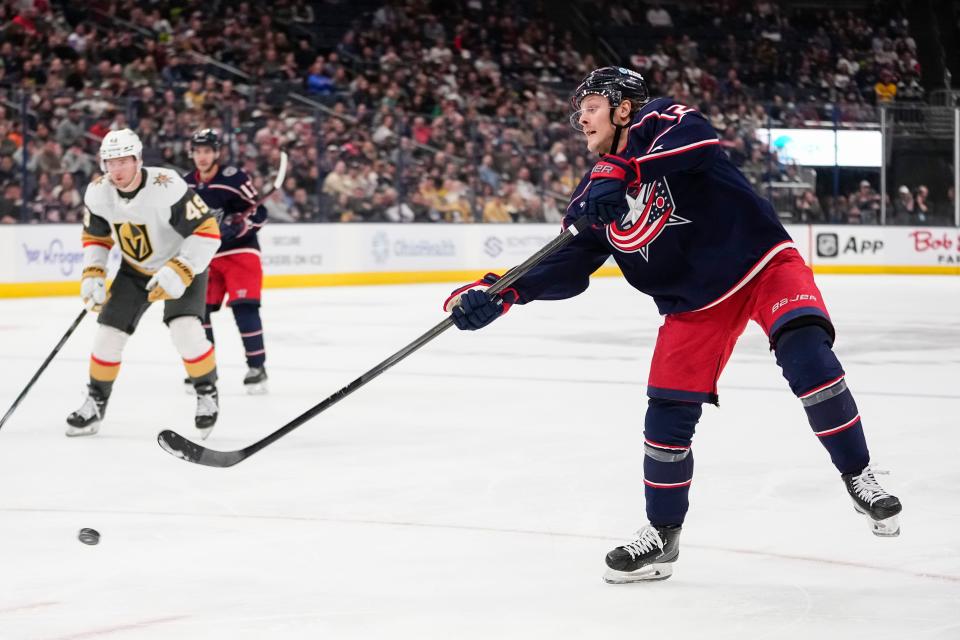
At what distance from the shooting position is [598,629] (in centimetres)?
253

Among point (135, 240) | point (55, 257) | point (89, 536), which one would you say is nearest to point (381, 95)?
point (55, 257)

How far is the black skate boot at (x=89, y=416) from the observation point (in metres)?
5.09

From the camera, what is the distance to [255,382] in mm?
6434

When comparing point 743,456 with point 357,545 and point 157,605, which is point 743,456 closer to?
point 357,545

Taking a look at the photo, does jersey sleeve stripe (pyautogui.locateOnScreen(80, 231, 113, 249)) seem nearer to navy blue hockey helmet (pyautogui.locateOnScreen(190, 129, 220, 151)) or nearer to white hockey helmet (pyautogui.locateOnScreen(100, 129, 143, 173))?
white hockey helmet (pyautogui.locateOnScreen(100, 129, 143, 173))

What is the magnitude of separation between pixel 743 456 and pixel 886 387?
2046 millimetres

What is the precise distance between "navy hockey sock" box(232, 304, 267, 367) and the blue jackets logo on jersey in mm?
3865

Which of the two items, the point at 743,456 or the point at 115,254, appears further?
the point at 115,254

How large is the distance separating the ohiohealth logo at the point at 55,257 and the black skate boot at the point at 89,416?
7.39 meters

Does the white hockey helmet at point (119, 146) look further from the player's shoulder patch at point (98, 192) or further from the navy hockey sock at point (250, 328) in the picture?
the navy hockey sock at point (250, 328)

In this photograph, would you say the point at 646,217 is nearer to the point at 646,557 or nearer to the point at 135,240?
the point at 646,557

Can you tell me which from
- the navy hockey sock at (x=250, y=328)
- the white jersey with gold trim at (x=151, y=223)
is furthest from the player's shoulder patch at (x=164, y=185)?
the navy hockey sock at (x=250, y=328)

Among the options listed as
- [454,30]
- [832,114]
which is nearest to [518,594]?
[832,114]

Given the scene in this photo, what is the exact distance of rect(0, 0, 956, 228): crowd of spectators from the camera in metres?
12.6
